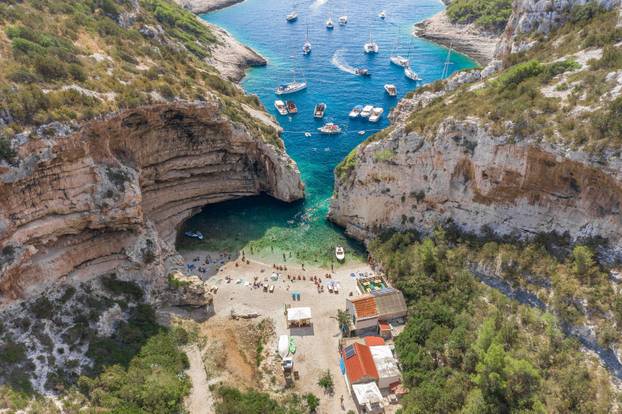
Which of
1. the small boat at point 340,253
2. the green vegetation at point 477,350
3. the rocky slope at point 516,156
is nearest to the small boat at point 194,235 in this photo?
the small boat at point 340,253

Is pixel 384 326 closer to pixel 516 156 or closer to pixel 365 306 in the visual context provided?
pixel 365 306

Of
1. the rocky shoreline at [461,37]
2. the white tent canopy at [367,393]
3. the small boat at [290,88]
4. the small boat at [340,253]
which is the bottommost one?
the white tent canopy at [367,393]

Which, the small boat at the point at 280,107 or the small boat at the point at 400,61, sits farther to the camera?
the small boat at the point at 400,61

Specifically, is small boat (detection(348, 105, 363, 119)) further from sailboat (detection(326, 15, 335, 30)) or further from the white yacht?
sailboat (detection(326, 15, 335, 30))

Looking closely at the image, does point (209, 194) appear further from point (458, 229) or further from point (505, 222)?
point (505, 222)

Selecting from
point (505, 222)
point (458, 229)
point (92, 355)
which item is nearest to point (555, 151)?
→ point (505, 222)

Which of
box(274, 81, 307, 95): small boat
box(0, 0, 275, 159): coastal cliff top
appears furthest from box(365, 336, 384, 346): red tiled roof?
box(274, 81, 307, 95): small boat

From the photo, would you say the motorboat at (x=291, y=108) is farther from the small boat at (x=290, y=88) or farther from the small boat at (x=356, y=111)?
the small boat at (x=356, y=111)
